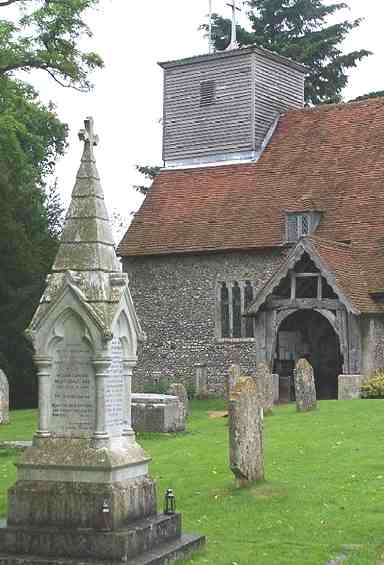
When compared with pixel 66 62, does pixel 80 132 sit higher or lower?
lower

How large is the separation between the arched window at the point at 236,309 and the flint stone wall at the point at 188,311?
0.90 feet

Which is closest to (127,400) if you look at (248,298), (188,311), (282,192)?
(248,298)

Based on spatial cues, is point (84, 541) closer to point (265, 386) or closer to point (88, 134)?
point (88, 134)

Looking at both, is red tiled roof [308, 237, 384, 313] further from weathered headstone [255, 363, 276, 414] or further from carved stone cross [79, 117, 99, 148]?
carved stone cross [79, 117, 99, 148]

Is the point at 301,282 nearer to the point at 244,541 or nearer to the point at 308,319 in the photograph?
the point at 308,319

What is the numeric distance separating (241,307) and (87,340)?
67.3 feet

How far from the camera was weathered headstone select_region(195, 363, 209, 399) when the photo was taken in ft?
98.3

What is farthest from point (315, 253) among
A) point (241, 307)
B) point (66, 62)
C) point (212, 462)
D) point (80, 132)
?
point (80, 132)

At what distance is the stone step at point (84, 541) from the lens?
870 cm

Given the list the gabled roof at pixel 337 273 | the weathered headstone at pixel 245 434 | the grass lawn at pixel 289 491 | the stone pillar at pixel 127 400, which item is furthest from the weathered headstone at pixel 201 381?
the stone pillar at pixel 127 400

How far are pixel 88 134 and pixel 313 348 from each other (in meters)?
20.2

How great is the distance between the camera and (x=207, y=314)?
99.1ft

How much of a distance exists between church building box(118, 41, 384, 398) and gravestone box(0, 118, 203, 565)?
16082mm

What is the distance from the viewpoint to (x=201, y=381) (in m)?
Result: 30.0
